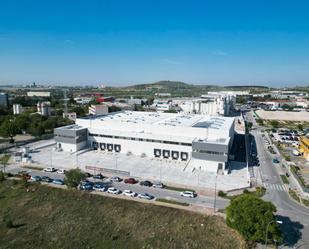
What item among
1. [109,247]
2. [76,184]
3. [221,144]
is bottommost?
[109,247]

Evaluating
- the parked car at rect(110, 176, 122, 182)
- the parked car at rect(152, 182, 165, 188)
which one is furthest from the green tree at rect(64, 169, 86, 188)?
the parked car at rect(152, 182, 165, 188)

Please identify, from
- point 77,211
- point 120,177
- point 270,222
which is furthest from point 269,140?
point 77,211

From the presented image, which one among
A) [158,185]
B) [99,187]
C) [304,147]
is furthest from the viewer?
[304,147]

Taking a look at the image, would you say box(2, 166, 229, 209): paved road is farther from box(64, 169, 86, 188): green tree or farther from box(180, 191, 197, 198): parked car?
box(64, 169, 86, 188): green tree

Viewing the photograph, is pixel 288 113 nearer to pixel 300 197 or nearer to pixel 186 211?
pixel 300 197

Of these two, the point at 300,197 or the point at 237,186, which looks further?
the point at 237,186

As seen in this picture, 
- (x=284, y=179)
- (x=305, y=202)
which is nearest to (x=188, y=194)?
(x=305, y=202)

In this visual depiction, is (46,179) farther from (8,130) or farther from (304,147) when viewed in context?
(304,147)
